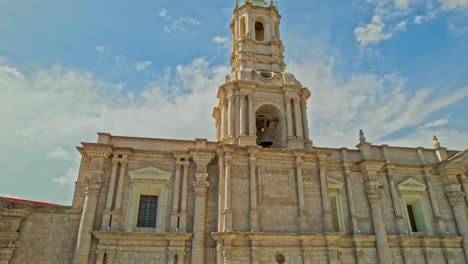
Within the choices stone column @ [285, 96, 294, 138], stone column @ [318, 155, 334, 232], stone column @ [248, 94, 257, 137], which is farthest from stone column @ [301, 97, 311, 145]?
stone column @ [248, 94, 257, 137]

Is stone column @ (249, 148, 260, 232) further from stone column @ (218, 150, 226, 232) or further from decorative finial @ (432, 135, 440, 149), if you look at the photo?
decorative finial @ (432, 135, 440, 149)

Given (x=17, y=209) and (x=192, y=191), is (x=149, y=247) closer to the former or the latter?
(x=192, y=191)

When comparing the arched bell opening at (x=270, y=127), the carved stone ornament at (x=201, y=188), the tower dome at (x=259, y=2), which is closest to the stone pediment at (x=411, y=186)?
the arched bell opening at (x=270, y=127)

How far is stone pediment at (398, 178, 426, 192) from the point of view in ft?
76.1

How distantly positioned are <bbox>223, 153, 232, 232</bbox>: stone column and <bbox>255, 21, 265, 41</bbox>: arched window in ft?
46.1

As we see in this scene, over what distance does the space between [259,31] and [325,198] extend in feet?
55.5

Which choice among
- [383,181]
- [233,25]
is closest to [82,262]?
[383,181]

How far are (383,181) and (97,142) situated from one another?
65.4 feet

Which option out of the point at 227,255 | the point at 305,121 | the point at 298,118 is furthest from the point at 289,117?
the point at 227,255

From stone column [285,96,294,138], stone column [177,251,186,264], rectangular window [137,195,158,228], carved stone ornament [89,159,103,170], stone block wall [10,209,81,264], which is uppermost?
stone column [285,96,294,138]

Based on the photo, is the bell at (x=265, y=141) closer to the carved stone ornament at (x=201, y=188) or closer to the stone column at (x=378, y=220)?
the carved stone ornament at (x=201, y=188)

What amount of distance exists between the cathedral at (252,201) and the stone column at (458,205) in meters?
0.07

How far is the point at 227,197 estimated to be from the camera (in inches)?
742

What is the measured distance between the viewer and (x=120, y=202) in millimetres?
19406
